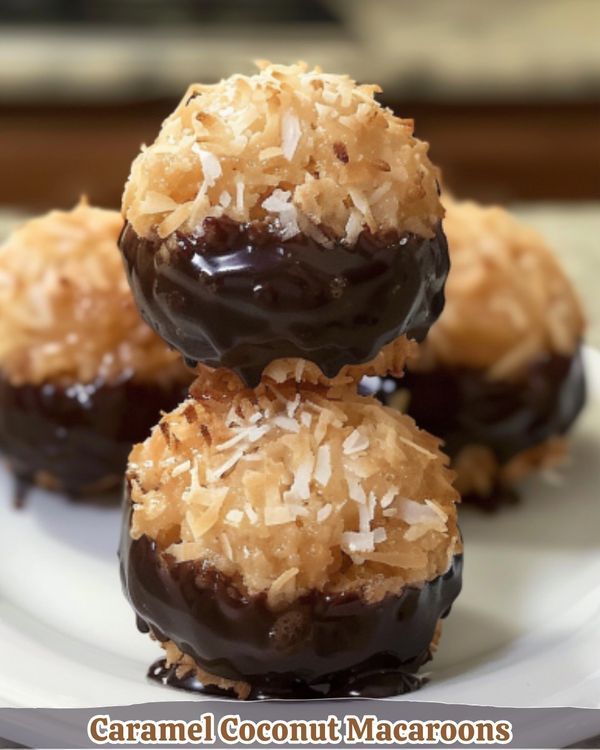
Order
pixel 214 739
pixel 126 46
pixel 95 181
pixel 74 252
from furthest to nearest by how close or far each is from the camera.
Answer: pixel 126 46, pixel 95 181, pixel 74 252, pixel 214 739

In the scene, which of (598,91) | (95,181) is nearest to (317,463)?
(95,181)

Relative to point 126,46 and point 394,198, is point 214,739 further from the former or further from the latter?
point 126,46

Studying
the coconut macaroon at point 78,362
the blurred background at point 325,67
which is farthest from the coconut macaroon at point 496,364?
the blurred background at point 325,67

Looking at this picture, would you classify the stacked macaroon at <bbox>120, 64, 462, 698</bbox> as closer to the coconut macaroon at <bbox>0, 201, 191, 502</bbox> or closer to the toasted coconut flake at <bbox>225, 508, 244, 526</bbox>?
the toasted coconut flake at <bbox>225, 508, 244, 526</bbox>

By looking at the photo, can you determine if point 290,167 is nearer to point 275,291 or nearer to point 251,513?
point 275,291

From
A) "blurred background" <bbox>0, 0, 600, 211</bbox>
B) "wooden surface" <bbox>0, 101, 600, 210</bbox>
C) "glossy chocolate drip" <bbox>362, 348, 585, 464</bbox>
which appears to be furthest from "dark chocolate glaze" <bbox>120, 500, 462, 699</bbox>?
"wooden surface" <bbox>0, 101, 600, 210</bbox>

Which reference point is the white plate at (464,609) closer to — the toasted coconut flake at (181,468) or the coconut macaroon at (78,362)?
the coconut macaroon at (78,362)
